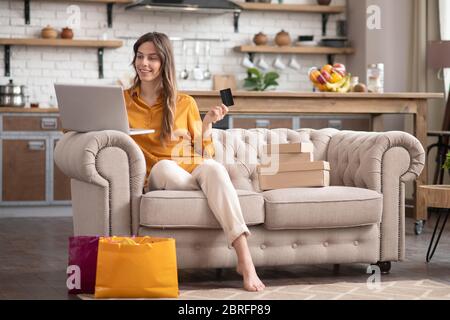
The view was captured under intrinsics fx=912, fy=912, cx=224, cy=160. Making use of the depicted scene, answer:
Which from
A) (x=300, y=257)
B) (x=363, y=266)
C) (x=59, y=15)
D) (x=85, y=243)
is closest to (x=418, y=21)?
(x=59, y=15)

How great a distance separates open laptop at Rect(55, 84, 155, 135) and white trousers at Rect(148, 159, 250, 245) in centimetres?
21

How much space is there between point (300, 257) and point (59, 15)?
4.47 metres

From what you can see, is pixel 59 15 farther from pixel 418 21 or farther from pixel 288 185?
pixel 288 185

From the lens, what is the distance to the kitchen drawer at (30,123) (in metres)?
7.20

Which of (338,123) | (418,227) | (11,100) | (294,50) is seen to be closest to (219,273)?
(418,227)

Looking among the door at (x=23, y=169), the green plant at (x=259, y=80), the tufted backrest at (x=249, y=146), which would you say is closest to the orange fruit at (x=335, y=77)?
the green plant at (x=259, y=80)

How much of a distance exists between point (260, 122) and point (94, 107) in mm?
3354

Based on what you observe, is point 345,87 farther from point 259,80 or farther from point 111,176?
point 111,176

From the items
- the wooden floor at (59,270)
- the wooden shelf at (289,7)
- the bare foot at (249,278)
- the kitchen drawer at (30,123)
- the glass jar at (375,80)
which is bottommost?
the wooden floor at (59,270)

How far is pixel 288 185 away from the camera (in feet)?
14.3

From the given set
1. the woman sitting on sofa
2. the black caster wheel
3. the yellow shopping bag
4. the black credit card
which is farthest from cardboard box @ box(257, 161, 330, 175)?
the black caster wheel

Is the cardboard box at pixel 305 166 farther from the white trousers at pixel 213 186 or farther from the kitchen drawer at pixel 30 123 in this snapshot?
the kitchen drawer at pixel 30 123

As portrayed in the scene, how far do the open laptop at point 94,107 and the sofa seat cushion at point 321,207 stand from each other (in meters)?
0.66

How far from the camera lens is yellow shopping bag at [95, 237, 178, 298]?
3.61m
